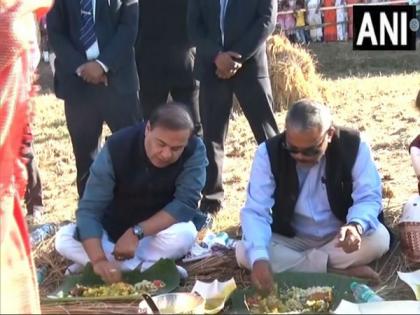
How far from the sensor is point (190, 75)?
5820 mm

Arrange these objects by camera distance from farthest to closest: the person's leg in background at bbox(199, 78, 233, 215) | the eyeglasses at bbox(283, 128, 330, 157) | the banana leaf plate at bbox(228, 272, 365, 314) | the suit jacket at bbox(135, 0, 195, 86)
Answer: the suit jacket at bbox(135, 0, 195, 86) → the person's leg in background at bbox(199, 78, 233, 215) → the eyeglasses at bbox(283, 128, 330, 157) → the banana leaf plate at bbox(228, 272, 365, 314)

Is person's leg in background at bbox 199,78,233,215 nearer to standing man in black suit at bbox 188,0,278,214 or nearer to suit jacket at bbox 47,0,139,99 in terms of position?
standing man in black suit at bbox 188,0,278,214

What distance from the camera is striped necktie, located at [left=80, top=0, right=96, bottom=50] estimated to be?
17.0 feet

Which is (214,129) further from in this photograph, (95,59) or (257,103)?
(95,59)

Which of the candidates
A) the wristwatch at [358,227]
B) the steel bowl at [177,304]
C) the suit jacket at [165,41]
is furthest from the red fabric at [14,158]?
the suit jacket at [165,41]

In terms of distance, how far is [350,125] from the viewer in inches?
323

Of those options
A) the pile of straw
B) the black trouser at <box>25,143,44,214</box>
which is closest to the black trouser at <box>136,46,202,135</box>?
the black trouser at <box>25,143,44,214</box>

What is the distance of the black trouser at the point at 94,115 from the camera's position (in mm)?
5234

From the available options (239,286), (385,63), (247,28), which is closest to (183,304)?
(239,286)

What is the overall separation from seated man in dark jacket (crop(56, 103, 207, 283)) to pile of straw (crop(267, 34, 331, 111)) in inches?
198

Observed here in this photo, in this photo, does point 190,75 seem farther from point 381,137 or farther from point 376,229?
point 381,137

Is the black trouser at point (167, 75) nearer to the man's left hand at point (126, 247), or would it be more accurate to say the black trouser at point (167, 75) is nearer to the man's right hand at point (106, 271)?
the man's left hand at point (126, 247)

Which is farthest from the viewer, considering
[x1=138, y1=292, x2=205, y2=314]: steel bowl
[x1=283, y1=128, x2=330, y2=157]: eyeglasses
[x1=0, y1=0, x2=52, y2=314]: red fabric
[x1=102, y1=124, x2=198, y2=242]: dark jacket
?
[x1=102, y1=124, x2=198, y2=242]: dark jacket

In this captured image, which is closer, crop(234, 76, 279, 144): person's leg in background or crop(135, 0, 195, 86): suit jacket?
crop(234, 76, 279, 144): person's leg in background
